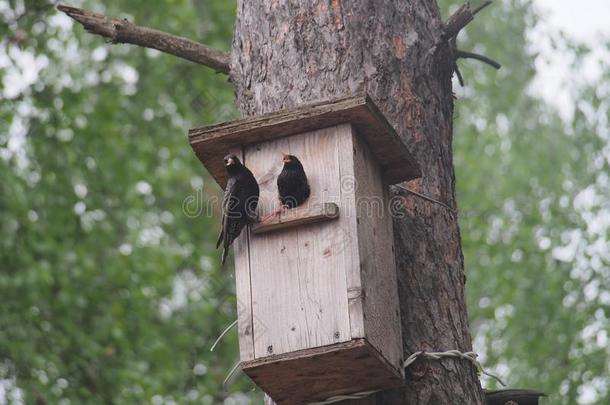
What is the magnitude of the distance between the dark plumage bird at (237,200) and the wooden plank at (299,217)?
7 cm

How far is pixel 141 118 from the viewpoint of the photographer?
12.3 m

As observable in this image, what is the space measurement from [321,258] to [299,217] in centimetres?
18

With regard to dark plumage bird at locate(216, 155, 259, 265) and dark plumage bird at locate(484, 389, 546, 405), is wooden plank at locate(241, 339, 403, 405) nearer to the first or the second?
dark plumage bird at locate(216, 155, 259, 265)

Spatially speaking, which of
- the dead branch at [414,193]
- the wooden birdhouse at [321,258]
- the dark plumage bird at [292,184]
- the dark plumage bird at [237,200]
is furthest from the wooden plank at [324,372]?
the dead branch at [414,193]

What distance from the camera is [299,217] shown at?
4.23m

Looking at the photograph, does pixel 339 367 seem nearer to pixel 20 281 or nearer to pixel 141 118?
pixel 20 281

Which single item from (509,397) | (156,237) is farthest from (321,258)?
(156,237)

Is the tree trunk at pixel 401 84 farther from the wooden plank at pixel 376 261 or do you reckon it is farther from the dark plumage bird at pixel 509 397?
the dark plumage bird at pixel 509 397

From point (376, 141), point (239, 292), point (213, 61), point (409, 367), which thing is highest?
→ point (213, 61)

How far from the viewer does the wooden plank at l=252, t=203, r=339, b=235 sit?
4188 millimetres

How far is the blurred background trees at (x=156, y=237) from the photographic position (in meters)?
9.77

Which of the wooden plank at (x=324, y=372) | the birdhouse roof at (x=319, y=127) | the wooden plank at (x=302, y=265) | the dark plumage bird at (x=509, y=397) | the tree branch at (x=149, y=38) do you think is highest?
the tree branch at (x=149, y=38)

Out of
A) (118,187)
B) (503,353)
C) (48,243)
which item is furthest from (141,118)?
(503,353)

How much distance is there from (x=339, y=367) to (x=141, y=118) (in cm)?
859
